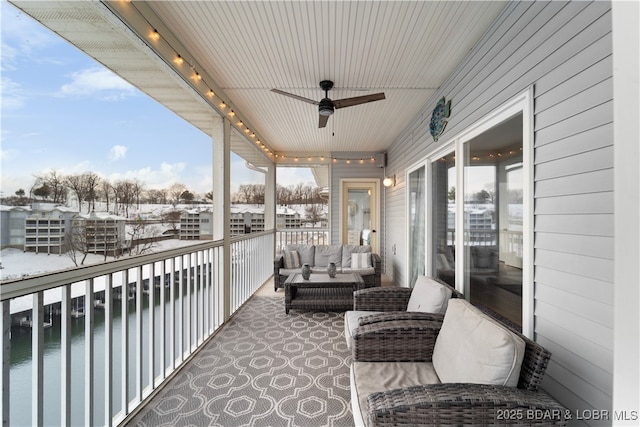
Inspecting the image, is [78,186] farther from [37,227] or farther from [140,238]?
[140,238]

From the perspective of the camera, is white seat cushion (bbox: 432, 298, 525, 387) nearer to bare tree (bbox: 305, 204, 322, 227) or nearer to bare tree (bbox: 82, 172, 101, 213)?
bare tree (bbox: 82, 172, 101, 213)

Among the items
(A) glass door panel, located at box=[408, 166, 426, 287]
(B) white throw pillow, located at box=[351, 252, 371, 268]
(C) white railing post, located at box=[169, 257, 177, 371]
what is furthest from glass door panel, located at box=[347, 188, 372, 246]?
(C) white railing post, located at box=[169, 257, 177, 371]

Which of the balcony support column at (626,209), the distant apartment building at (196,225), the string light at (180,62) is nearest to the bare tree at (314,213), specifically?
the string light at (180,62)

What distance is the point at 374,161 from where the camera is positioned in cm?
649

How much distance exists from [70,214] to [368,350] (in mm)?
1932

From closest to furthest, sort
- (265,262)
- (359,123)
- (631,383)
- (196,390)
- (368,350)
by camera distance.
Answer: (631,383) → (368,350) → (196,390) → (359,123) → (265,262)

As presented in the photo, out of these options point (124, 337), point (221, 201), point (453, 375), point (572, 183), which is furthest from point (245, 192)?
point (572, 183)

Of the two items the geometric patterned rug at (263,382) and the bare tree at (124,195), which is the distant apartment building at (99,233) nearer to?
the bare tree at (124,195)

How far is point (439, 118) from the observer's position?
3.20 meters

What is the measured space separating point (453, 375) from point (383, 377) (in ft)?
1.28

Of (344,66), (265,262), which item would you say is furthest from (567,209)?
(265,262)

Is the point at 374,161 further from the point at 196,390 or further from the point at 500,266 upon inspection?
the point at 196,390

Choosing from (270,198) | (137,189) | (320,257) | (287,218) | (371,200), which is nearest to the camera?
(137,189)

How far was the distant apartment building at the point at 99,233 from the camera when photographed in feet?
4.92
